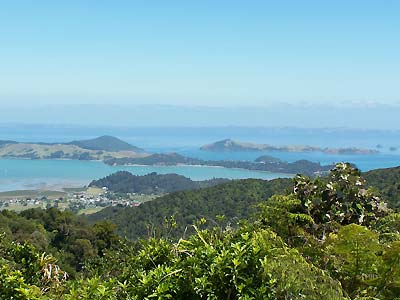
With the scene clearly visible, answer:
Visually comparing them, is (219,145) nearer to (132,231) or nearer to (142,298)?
(132,231)

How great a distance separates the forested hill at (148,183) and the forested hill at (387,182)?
196 feet

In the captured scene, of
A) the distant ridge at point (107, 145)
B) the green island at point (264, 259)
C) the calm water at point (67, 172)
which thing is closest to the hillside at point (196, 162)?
the calm water at point (67, 172)

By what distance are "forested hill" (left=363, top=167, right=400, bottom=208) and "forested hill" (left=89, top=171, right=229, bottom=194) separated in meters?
A: 59.8

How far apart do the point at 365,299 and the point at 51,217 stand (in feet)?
101

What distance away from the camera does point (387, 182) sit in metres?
28.8

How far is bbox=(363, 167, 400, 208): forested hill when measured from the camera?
921 inches

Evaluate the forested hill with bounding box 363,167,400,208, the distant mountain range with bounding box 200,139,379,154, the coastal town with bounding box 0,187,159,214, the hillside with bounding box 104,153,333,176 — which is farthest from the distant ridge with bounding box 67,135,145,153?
the forested hill with bounding box 363,167,400,208

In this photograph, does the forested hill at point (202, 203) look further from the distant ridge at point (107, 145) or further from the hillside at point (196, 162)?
the distant ridge at point (107, 145)

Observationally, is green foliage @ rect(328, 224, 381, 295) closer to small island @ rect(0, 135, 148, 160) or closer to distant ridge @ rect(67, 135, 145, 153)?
small island @ rect(0, 135, 148, 160)

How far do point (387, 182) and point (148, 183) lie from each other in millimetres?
72716

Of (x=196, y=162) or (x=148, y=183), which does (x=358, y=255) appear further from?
(x=196, y=162)

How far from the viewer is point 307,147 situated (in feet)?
544

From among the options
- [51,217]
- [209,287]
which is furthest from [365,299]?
[51,217]

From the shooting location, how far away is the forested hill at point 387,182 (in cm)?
2339
